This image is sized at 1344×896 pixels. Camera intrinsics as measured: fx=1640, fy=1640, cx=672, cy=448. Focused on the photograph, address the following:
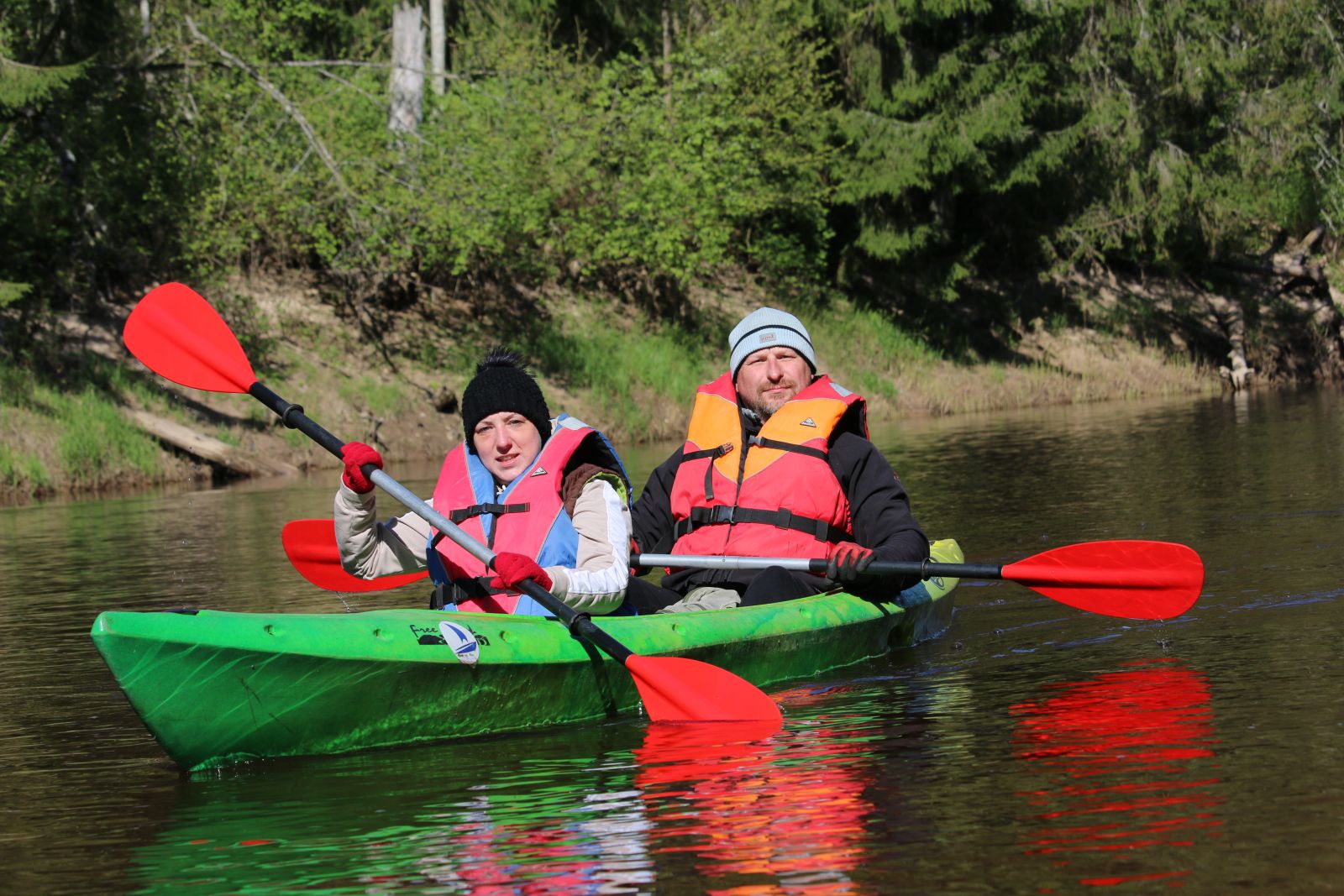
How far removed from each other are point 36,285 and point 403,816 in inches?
582

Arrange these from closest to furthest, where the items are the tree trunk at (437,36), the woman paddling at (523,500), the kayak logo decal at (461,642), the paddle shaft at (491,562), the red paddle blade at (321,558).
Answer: the kayak logo decal at (461,642), the paddle shaft at (491,562), the woman paddling at (523,500), the red paddle blade at (321,558), the tree trunk at (437,36)

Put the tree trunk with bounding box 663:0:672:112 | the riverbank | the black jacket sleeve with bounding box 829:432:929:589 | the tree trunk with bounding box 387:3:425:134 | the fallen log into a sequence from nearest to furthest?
the black jacket sleeve with bounding box 829:432:929:589 → the riverbank → the fallen log → the tree trunk with bounding box 387:3:425:134 → the tree trunk with bounding box 663:0:672:112

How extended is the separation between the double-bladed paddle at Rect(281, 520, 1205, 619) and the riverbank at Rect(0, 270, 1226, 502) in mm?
10348

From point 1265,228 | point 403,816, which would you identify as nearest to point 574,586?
point 403,816

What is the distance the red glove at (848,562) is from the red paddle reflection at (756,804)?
856 millimetres

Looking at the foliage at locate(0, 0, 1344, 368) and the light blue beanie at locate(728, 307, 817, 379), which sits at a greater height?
the foliage at locate(0, 0, 1344, 368)

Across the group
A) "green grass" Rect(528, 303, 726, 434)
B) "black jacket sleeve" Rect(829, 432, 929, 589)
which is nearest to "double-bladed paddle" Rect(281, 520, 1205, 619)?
"black jacket sleeve" Rect(829, 432, 929, 589)

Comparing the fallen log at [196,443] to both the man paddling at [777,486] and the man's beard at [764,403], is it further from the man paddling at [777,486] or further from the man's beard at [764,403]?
the man's beard at [764,403]

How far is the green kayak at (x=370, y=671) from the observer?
442cm

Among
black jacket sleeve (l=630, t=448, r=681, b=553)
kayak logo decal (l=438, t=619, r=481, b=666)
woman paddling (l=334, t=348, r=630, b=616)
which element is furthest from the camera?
black jacket sleeve (l=630, t=448, r=681, b=553)

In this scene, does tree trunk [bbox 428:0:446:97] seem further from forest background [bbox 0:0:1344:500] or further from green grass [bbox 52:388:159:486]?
green grass [bbox 52:388:159:486]

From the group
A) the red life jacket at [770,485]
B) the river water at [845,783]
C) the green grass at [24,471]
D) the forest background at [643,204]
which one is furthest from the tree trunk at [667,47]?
the red life jacket at [770,485]

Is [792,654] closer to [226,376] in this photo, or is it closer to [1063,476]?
[226,376]

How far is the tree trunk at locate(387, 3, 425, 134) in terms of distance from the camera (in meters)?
19.8
